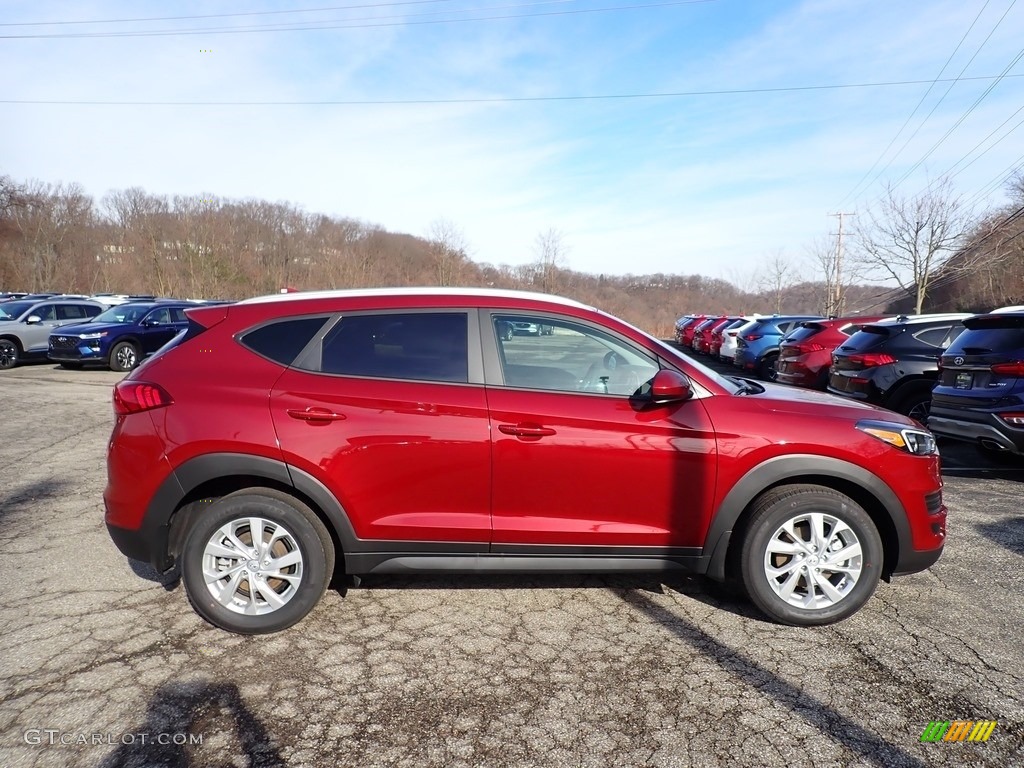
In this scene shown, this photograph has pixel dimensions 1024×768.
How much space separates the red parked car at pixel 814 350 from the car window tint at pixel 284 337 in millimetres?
9063

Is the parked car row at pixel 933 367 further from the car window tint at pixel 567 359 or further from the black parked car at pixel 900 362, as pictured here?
the car window tint at pixel 567 359

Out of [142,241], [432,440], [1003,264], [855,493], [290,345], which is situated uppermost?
[142,241]

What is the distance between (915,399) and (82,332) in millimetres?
16924

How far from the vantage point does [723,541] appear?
3625 millimetres

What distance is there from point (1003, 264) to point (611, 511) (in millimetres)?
40591

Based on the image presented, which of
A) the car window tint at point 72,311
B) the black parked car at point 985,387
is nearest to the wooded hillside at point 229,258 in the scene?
the car window tint at point 72,311

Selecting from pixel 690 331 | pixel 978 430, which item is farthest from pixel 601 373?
pixel 690 331

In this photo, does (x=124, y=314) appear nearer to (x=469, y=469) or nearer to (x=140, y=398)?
(x=140, y=398)

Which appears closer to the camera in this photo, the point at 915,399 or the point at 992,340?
the point at 992,340

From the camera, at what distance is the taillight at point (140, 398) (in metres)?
3.52

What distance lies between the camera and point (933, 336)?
27.5 feet

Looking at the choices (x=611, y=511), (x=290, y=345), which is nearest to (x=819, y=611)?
(x=611, y=511)

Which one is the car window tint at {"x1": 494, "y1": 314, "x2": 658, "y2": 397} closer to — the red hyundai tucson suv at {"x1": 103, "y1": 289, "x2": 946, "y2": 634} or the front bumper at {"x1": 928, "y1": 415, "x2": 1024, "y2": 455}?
the red hyundai tucson suv at {"x1": 103, "y1": 289, "x2": 946, "y2": 634}

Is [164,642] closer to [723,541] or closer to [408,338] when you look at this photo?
[408,338]
